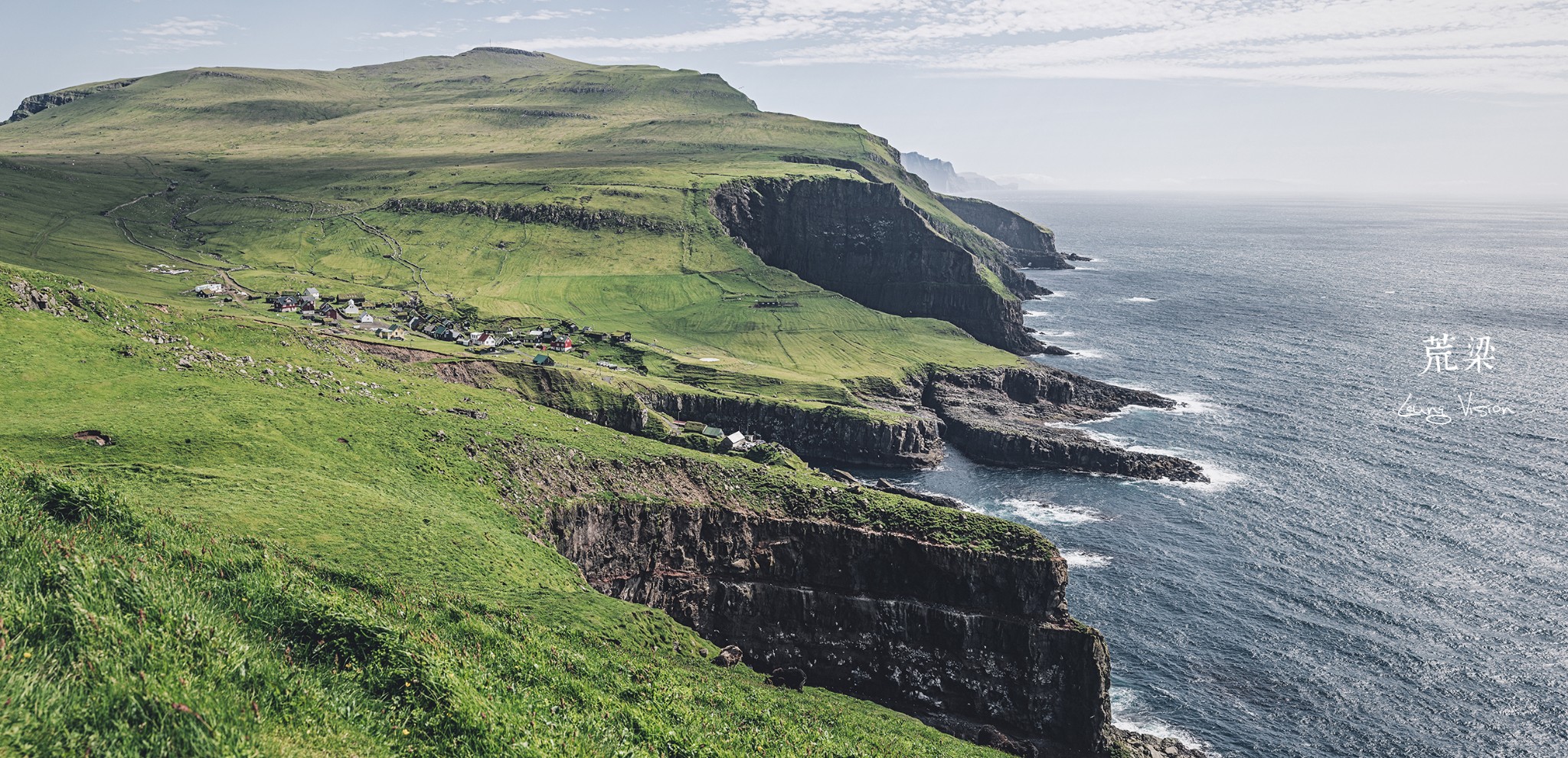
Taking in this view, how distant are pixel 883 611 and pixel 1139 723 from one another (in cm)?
2624

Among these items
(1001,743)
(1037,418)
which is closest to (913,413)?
(1037,418)

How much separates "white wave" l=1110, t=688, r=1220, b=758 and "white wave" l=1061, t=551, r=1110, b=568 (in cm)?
2515

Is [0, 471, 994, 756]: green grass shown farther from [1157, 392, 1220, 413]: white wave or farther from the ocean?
[1157, 392, 1220, 413]: white wave

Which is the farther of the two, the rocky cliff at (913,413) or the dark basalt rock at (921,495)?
the rocky cliff at (913,413)

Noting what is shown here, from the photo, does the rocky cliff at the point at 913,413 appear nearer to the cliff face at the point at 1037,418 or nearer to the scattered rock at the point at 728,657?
the cliff face at the point at 1037,418

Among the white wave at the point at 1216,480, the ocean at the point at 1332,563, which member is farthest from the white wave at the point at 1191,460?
the ocean at the point at 1332,563

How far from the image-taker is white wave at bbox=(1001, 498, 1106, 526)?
4648 inches

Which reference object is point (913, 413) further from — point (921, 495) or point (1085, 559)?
point (1085, 559)

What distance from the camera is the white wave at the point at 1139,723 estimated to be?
239 ft

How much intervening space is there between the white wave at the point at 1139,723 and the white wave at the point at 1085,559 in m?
25.1

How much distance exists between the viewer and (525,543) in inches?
2306

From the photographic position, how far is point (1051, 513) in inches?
4783

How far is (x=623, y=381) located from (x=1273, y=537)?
315 ft

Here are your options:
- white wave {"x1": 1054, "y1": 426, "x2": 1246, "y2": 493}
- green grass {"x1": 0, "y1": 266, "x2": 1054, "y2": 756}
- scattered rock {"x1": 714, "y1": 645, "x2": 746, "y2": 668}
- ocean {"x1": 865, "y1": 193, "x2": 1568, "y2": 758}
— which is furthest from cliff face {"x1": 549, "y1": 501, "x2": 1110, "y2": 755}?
white wave {"x1": 1054, "y1": 426, "x2": 1246, "y2": 493}
